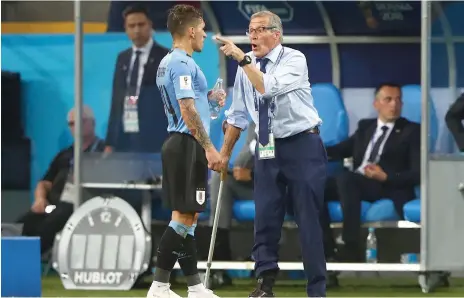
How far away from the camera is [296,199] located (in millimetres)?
7551

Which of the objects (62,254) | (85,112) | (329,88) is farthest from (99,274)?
(329,88)

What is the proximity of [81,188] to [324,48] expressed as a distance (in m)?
2.47

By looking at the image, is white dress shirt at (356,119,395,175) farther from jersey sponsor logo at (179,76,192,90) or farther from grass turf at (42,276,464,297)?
jersey sponsor logo at (179,76,192,90)

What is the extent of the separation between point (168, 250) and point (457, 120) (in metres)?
3.09

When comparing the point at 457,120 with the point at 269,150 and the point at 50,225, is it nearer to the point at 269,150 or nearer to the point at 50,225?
the point at 269,150

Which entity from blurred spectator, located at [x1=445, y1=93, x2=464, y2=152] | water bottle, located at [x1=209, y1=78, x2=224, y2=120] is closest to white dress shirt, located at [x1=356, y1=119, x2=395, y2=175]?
blurred spectator, located at [x1=445, y1=93, x2=464, y2=152]

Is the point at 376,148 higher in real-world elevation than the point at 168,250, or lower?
higher

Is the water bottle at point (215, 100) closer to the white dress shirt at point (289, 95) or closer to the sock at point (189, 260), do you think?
the white dress shirt at point (289, 95)

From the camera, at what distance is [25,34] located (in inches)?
464

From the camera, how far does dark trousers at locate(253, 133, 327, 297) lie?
7520mm

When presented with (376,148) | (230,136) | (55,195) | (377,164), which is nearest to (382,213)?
(377,164)

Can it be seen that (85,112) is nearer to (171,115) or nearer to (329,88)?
(329,88)

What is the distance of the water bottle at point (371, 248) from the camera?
33.7ft

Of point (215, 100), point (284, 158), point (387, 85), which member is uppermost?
point (387, 85)
